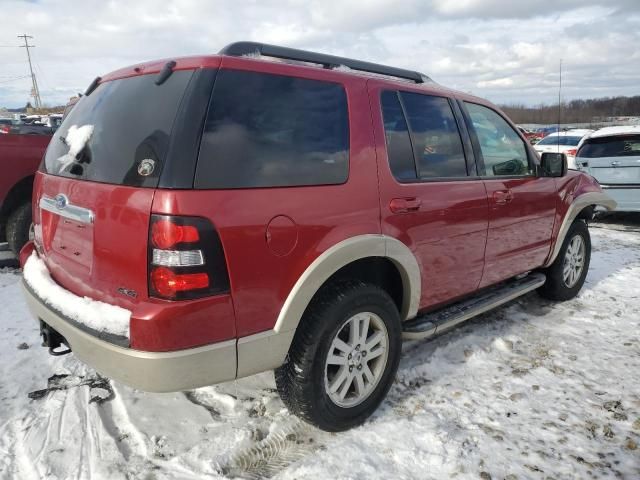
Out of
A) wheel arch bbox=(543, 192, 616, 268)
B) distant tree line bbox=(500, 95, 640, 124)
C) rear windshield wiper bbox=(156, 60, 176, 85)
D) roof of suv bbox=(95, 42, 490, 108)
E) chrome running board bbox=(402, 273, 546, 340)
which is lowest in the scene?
chrome running board bbox=(402, 273, 546, 340)

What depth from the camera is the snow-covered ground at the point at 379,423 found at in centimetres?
235

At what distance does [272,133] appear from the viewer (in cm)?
221

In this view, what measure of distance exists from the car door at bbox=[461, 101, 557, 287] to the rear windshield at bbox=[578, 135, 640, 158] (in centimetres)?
529

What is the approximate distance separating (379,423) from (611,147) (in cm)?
795

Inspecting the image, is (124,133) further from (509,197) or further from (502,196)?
(509,197)

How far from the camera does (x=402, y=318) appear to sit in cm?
303

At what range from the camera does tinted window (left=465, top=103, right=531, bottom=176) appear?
3.53 m

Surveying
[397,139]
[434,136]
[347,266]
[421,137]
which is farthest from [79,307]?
[434,136]

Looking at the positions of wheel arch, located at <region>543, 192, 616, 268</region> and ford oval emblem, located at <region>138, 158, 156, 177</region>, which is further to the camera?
wheel arch, located at <region>543, 192, 616, 268</region>

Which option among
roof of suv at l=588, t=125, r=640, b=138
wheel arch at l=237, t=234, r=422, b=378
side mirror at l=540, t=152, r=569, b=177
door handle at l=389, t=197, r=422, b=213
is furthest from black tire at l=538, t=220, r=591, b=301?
roof of suv at l=588, t=125, r=640, b=138

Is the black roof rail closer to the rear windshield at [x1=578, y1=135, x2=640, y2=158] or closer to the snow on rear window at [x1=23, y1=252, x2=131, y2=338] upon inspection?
the snow on rear window at [x1=23, y1=252, x2=131, y2=338]

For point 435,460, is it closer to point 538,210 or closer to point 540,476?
point 540,476

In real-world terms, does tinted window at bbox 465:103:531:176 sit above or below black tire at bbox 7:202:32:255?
above

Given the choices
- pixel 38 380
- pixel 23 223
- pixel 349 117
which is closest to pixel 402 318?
pixel 349 117
